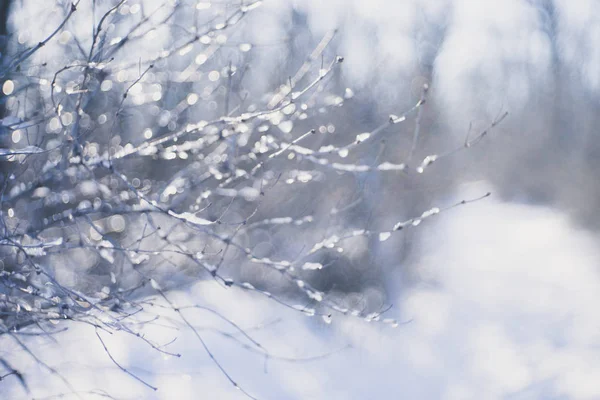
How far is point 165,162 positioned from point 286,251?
3875mm

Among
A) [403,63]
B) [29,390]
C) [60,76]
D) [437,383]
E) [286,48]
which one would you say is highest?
[403,63]

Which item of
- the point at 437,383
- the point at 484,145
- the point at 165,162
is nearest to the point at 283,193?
the point at 165,162

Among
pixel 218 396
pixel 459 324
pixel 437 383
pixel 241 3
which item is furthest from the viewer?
pixel 459 324

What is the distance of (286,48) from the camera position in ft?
32.7

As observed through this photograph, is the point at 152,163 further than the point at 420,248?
No

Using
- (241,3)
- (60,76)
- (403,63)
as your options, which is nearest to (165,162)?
(60,76)

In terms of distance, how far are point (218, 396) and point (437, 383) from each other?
215cm

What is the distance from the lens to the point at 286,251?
9.72 metres

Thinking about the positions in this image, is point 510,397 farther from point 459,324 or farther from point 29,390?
point 29,390

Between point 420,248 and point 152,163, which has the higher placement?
point 420,248

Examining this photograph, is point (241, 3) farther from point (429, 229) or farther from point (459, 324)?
point (429, 229)

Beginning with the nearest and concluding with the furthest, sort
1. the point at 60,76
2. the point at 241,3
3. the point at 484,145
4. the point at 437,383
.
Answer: the point at 241,3 < the point at 60,76 < the point at 437,383 < the point at 484,145

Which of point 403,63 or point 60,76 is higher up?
point 403,63

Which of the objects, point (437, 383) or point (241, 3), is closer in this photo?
point (241, 3)
